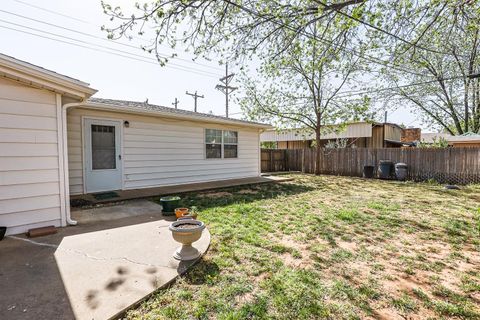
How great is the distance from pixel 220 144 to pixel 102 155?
4063mm

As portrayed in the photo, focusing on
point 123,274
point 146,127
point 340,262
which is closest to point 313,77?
point 146,127

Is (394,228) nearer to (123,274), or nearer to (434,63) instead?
(123,274)

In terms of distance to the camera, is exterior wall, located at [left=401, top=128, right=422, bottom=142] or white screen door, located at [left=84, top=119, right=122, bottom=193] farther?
exterior wall, located at [left=401, top=128, right=422, bottom=142]

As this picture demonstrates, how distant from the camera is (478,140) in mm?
Answer: 12844

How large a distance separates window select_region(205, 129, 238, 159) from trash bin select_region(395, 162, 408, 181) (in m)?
7.14

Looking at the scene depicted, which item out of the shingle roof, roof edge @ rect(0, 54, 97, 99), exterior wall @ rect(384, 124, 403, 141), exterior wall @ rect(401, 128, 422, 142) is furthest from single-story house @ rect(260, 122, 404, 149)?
roof edge @ rect(0, 54, 97, 99)

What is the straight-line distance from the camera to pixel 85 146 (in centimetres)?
593

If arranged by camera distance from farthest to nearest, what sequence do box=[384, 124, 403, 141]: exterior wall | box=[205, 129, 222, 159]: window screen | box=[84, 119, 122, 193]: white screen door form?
box=[384, 124, 403, 141]: exterior wall < box=[205, 129, 222, 159]: window screen < box=[84, 119, 122, 193]: white screen door

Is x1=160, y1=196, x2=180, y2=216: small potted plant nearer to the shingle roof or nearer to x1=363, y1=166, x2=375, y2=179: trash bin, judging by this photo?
the shingle roof

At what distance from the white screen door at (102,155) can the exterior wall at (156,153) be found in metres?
0.13

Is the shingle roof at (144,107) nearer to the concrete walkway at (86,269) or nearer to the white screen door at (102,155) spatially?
the white screen door at (102,155)

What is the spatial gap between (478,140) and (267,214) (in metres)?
14.8

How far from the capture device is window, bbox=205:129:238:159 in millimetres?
8711

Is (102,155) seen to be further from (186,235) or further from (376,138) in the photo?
(376,138)
